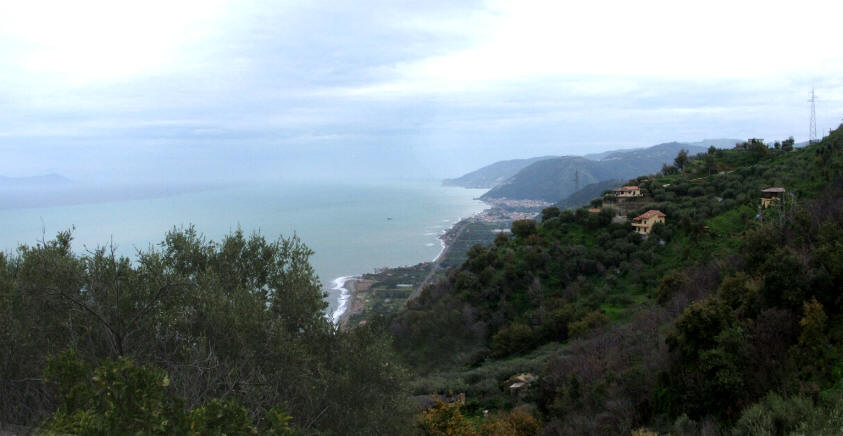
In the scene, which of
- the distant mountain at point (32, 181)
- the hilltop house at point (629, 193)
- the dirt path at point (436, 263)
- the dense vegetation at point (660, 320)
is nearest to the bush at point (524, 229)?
the dense vegetation at point (660, 320)

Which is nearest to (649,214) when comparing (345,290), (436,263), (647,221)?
(647,221)

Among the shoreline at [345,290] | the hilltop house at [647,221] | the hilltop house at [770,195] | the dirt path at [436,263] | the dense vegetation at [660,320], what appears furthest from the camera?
the dirt path at [436,263]

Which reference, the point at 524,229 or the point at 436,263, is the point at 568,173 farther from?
the point at 524,229

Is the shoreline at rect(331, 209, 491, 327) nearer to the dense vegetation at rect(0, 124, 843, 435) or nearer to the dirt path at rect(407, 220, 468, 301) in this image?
the dirt path at rect(407, 220, 468, 301)

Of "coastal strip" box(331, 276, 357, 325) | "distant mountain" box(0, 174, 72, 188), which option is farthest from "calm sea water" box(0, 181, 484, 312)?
"distant mountain" box(0, 174, 72, 188)

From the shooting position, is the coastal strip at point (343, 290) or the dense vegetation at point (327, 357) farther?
the coastal strip at point (343, 290)

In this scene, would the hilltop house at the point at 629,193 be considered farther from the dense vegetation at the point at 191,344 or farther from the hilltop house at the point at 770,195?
the dense vegetation at the point at 191,344
